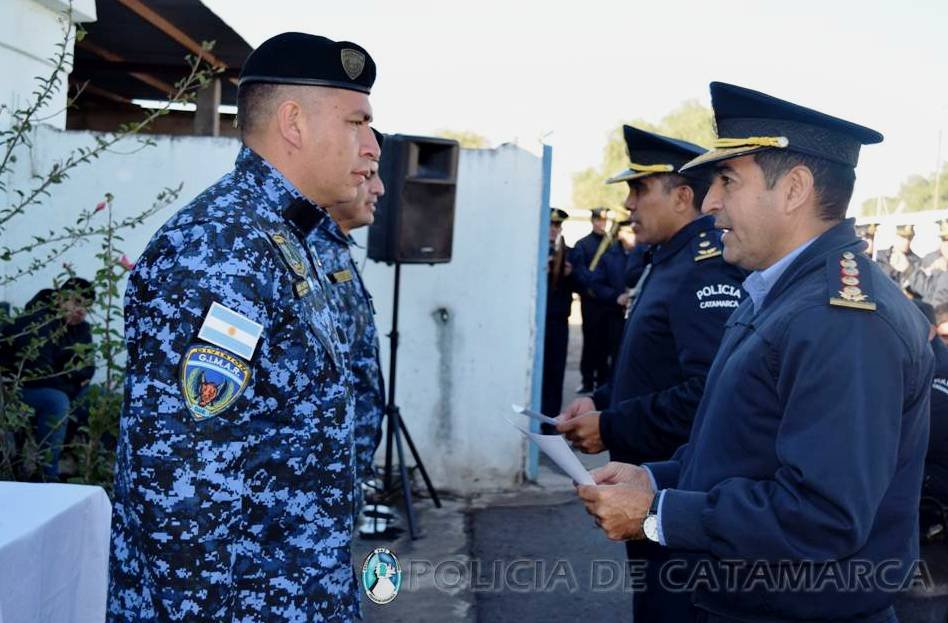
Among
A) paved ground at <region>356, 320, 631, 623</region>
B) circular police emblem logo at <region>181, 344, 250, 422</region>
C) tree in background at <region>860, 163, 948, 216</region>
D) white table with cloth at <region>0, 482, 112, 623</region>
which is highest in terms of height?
tree in background at <region>860, 163, 948, 216</region>

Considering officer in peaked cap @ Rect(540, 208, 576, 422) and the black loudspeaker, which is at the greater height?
the black loudspeaker

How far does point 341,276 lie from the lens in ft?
11.9

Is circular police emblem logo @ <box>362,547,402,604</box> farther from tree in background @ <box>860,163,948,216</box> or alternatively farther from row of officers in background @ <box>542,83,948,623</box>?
tree in background @ <box>860,163,948,216</box>

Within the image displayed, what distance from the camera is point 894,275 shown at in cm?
1396

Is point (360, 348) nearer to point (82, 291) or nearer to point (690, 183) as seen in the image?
point (82, 291)

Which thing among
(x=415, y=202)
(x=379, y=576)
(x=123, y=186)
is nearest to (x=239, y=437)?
(x=379, y=576)

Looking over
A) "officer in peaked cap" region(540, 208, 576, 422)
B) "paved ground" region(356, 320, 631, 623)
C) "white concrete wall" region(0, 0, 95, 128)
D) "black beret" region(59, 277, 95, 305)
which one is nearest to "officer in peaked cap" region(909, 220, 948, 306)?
"officer in peaked cap" region(540, 208, 576, 422)

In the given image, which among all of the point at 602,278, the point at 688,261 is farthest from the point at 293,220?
the point at 602,278

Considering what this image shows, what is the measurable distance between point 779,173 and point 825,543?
0.83 m

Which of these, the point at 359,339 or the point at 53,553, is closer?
the point at 53,553

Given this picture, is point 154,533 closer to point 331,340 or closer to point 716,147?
point 331,340

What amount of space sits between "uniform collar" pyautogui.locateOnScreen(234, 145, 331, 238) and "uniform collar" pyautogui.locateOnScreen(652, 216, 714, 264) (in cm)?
174

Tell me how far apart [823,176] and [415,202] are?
4069mm

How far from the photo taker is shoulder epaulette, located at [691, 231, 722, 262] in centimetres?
319
